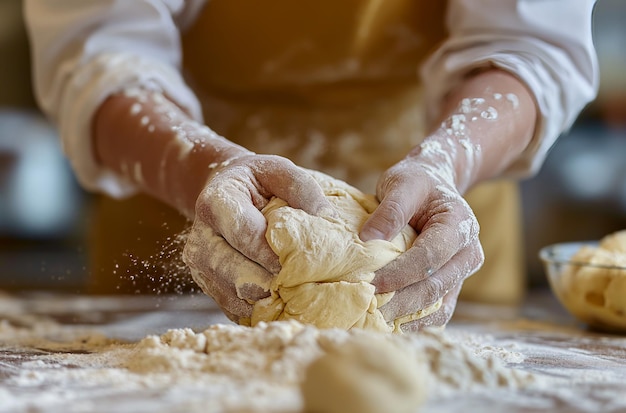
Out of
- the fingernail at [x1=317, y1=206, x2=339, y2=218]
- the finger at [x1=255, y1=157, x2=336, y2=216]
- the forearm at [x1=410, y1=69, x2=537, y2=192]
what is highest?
the forearm at [x1=410, y1=69, x2=537, y2=192]

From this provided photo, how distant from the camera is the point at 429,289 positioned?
2.78 feet

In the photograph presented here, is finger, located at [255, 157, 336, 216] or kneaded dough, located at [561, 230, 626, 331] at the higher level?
finger, located at [255, 157, 336, 216]

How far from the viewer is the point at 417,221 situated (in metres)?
0.89

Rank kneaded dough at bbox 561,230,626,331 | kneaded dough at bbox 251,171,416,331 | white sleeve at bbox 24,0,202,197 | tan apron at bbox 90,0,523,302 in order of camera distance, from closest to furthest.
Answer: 1. kneaded dough at bbox 251,171,416,331
2. kneaded dough at bbox 561,230,626,331
3. white sleeve at bbox 24,0,202,197
4. tan apron at bbox 90,0,523,302

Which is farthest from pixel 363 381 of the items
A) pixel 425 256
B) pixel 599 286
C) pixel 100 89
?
pixel 100 89

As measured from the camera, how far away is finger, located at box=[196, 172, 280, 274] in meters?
0.81

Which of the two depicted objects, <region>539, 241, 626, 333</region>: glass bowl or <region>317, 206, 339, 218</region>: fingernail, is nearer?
<region>317, 206, 339, 218</region>: fingernail

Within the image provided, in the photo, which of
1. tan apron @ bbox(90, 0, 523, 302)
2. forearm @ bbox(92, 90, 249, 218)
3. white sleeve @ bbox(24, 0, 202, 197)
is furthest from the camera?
tan apron @ bbox(90, 0, 523, 302)

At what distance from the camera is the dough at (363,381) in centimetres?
56

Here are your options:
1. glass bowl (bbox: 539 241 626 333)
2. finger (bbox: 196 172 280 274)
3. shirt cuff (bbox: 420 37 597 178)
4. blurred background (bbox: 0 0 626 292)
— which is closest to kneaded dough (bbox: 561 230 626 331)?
glass bowl (bbox: 539 241 626 333)

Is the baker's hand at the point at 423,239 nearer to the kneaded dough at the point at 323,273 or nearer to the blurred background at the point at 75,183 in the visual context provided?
the kneaded dough at the point at 323,273

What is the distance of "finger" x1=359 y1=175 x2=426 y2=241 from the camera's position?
2.71ft

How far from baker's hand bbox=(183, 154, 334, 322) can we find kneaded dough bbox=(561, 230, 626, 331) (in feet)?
1.71

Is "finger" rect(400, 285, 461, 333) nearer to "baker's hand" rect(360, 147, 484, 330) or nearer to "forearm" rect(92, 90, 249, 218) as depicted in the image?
"baker's hand" rect(360, 147, 484, 330)
